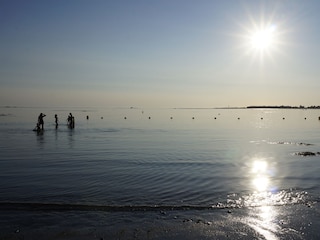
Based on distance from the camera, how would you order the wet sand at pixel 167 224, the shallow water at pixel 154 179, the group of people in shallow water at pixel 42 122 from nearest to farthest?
the wet sand at pixel 167 224
the shallow water at pixel 154 179
the group of people in shallow water at pixel 42 122

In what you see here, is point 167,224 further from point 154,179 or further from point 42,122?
point 42,122

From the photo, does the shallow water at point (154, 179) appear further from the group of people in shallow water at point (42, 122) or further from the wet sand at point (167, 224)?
the group of people in shallow water at point (42, 122)

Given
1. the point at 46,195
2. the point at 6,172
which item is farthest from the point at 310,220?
the point at 6,172

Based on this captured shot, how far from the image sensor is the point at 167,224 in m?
10.7

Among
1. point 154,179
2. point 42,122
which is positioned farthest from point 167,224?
point 42,122

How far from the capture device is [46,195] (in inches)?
565

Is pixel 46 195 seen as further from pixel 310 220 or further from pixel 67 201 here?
pixel 310 220

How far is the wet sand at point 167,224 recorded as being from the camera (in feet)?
32.0

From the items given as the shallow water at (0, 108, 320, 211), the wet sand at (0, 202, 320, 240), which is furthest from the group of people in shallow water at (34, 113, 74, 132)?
the wet sand at (0, 202, 320, 240)

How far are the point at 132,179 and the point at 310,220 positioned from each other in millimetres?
9350

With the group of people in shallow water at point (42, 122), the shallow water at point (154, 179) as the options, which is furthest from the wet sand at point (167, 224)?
the group of people in shallow water at point (42, 122)

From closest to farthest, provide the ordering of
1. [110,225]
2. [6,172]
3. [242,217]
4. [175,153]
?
1. [110,225]
2. [242,217]
3. [6,172]
4. [175,153]

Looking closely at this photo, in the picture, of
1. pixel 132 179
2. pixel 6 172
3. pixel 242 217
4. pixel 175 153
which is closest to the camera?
pixel 242 217

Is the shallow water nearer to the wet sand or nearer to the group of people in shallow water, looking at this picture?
the wet sand
